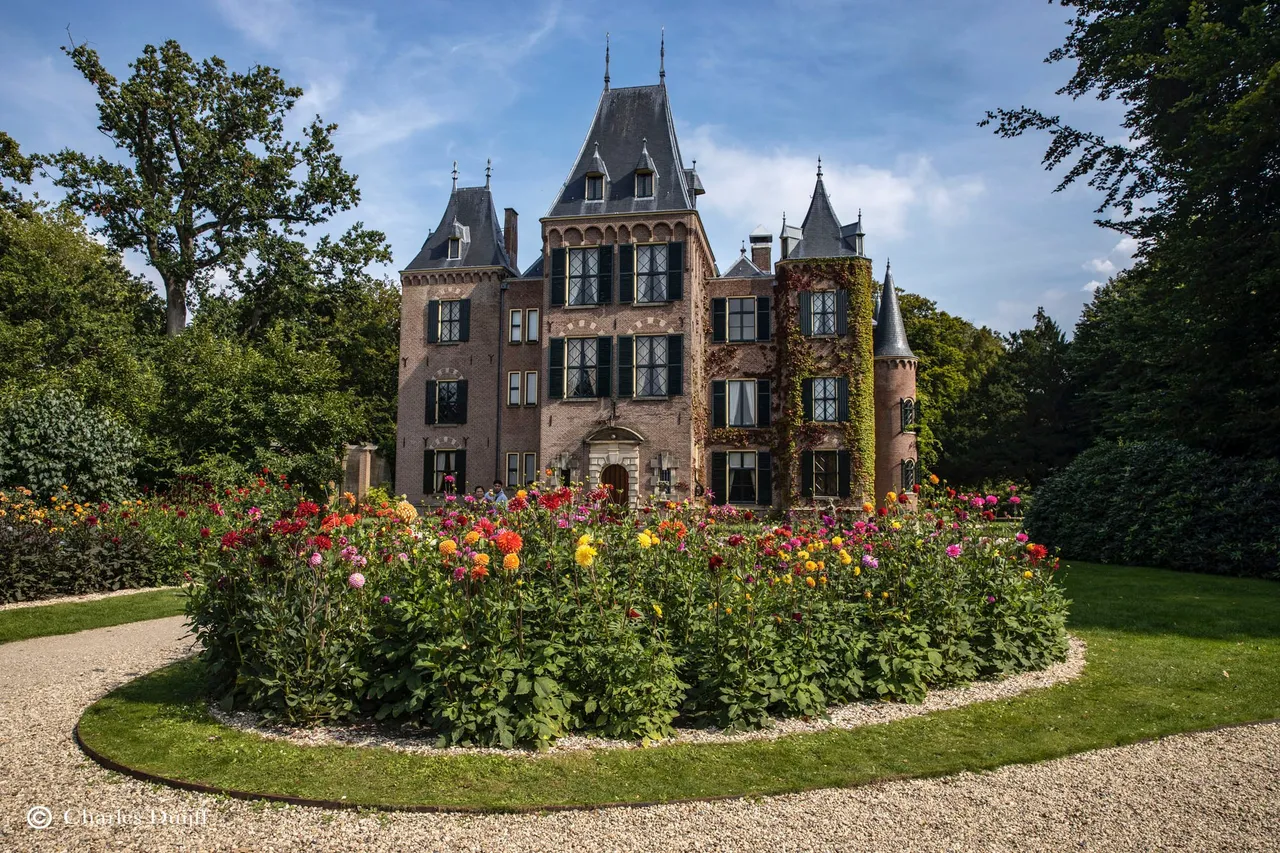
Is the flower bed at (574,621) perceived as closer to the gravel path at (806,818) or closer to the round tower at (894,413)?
the gravel path at (806,818)

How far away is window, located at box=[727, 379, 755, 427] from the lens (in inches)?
1141

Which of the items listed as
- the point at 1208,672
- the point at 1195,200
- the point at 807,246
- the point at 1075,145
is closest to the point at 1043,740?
the point at 1208,672

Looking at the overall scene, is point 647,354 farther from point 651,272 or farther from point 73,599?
point 73,599

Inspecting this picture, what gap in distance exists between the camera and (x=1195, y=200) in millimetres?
16141

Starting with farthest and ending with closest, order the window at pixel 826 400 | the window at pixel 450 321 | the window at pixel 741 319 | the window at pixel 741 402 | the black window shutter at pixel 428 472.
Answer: the window at pixel 450 321 < the black window shutter at pixel 428 472 < the window at pixel 741 319 < the window at pixel 741 402 < the window at pixel 826 400

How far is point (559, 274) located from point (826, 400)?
10072 mm

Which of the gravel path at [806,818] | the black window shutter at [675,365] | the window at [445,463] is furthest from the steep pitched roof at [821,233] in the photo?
the gravel path at [806,818]

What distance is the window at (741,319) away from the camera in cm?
2934

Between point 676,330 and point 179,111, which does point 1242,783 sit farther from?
point 179,111

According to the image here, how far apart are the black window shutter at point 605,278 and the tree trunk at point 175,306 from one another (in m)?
17.7

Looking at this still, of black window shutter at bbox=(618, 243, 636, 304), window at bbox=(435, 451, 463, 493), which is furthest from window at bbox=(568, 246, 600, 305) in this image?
window at bbox=(435, 451, 463, 493)

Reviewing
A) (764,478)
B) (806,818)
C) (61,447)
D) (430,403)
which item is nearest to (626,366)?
(764,478)

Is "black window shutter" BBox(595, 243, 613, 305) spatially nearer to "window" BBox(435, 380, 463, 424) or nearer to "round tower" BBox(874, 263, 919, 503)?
"window" BBox(435, 380, 463, 424)

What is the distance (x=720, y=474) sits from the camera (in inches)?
1138
